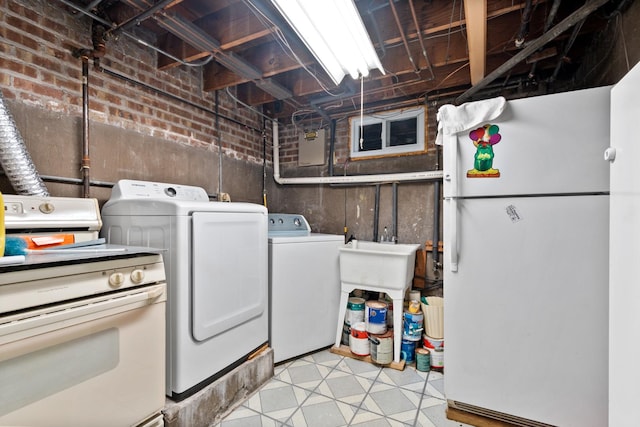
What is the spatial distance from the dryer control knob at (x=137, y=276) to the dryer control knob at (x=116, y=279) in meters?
0.05

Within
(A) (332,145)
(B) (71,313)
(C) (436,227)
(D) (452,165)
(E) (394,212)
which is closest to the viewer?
(B) (71,313)

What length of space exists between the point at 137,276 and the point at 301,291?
1329 mm

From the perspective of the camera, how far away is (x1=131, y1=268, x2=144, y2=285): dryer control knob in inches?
48.8

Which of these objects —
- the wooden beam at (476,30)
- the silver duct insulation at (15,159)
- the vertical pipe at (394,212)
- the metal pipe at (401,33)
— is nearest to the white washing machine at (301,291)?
the vertical pipe at (394,212)

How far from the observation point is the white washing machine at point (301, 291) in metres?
2.22

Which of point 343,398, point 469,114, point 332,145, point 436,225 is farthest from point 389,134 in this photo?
point 343,398

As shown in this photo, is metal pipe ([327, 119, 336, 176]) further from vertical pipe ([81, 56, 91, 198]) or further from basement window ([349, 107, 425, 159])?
vertical pipe ([81, 56, 91, 198])

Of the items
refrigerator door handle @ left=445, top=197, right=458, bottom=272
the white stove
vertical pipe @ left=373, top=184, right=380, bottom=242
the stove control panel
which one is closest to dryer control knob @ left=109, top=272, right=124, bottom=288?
the white stove

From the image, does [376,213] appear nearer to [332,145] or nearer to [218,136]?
[332,145]

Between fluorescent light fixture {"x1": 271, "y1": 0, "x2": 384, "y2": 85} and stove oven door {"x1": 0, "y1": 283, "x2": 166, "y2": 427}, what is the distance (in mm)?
1499

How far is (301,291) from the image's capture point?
2.36 metres

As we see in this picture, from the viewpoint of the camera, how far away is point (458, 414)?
1.70m

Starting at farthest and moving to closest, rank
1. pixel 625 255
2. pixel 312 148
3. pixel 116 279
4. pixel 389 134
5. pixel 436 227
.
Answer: pixel 312 148 < pixel 389 134 < pixel 436 227 < pixel 116 279 < pixel 625 255

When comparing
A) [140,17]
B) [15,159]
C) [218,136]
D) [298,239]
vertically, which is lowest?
[298,239]
